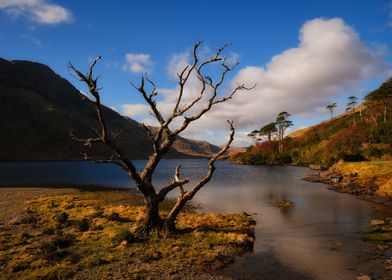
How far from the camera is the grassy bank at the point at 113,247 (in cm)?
1897

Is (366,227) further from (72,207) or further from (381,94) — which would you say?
(381,94)

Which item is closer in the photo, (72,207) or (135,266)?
(135,266)

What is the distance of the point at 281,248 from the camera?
24766 millimetres

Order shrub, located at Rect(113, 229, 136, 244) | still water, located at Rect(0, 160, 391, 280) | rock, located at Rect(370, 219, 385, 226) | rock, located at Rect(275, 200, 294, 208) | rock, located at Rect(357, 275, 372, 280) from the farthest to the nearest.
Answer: rock, located at Rect(275, 200, 294, 208), rock, located at Rect(370, 219, 385, 226), shrub, located at Rect(113, 229, 136, 244), still water, located at Rect(0, 160, 391, 280), rock, located at Rect(357, 275, 372, 280)

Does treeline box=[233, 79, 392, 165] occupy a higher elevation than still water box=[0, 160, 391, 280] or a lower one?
higher

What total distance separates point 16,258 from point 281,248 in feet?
59.2

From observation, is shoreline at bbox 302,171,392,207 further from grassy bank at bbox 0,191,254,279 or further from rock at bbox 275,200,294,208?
grassy bank at bbox 0,191,254,279

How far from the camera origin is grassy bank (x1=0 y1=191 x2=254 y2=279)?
19.0 metres

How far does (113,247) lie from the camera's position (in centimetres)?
2308

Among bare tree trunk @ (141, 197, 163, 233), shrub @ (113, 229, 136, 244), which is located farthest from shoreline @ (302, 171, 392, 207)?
shrub @ (113, 229, 136, 244)

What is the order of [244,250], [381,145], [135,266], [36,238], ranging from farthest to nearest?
[381,145] → [36,238] → [244,250] → [135,266]

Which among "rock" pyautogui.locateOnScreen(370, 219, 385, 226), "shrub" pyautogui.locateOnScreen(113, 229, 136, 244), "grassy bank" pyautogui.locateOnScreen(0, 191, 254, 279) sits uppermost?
"rock" pyautogui.locateOnScreen(370, 219, 385, 226)

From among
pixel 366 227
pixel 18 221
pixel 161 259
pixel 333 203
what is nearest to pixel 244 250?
pixel 161 259

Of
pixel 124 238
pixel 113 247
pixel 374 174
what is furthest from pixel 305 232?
pixel 374 174
